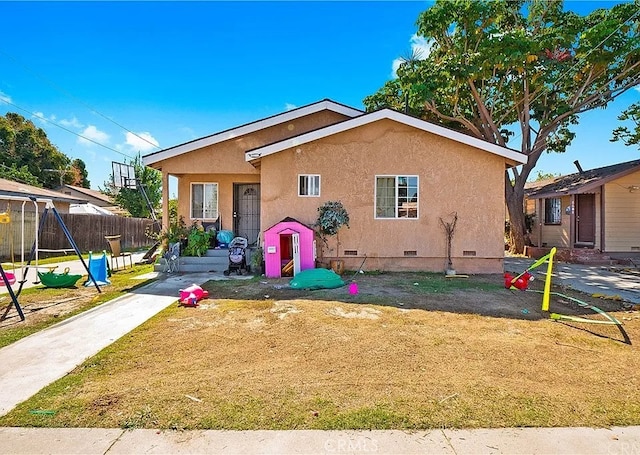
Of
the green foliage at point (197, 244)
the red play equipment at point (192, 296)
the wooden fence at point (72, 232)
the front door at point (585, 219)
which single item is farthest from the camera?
the front door at point (585, 219)

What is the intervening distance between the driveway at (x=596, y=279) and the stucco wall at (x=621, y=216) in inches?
94.1

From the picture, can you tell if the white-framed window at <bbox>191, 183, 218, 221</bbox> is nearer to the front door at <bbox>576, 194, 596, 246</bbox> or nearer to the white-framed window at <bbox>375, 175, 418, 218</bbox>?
the white-framed window at <bbox>375, 175, 418, 218</bbox>

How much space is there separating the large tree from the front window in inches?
56.2

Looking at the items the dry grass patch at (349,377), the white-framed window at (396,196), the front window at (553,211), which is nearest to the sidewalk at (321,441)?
the dry grass patch at (349,377)

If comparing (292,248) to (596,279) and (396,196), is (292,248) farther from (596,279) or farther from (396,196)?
(596,279)

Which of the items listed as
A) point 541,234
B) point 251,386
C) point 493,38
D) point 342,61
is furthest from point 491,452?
point 541,234

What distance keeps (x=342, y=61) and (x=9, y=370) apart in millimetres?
16472

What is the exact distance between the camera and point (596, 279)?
413 inches

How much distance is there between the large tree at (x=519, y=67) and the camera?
13.9 metres

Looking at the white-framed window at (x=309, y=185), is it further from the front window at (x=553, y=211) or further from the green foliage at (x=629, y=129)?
the green foliage at (x=629, y=129)

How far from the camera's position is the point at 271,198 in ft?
36.0

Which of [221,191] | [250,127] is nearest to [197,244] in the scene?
[221,191]

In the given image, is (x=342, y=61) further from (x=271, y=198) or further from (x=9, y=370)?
(x=9, y=370)

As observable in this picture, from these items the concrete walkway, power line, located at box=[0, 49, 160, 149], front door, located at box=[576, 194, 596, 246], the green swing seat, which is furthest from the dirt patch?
power line, located at box=[0, 49, 160, 149]
